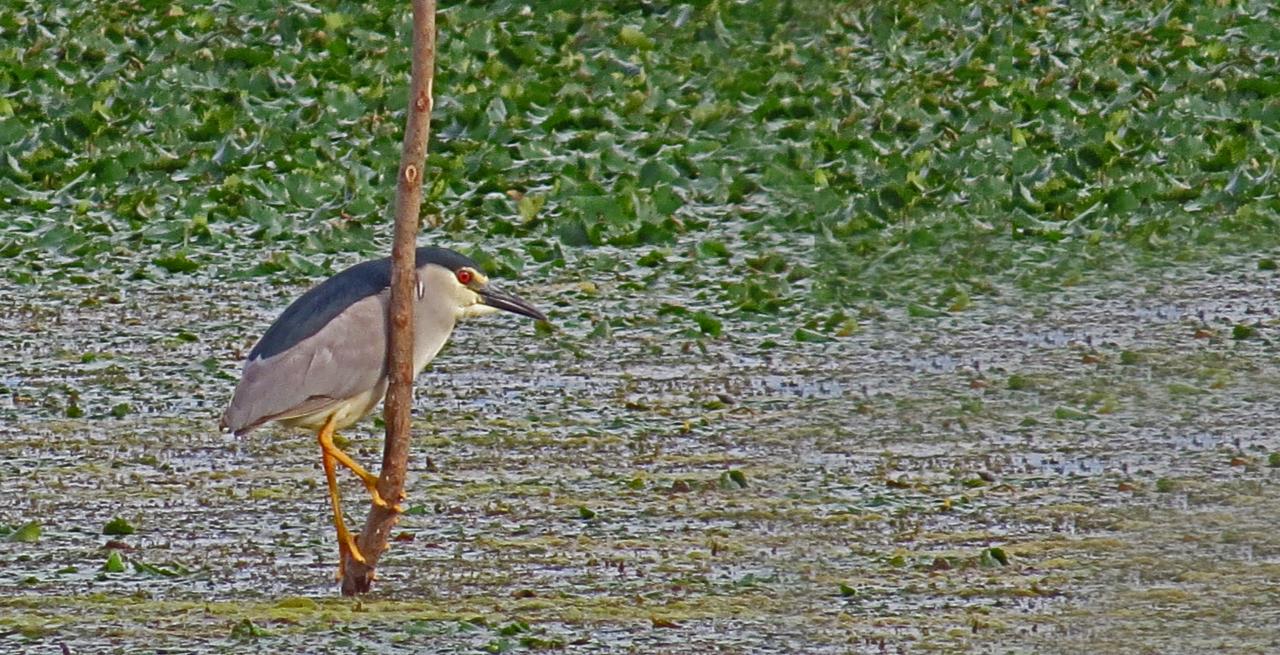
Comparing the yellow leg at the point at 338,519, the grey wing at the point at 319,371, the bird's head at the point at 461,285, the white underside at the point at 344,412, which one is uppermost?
the bird's head at the point at 461,285

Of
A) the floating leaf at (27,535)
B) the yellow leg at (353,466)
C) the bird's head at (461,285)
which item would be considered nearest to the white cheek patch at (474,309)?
the bird's head at (461,285)

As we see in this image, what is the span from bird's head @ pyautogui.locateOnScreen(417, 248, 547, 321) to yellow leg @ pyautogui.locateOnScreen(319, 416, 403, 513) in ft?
1.46

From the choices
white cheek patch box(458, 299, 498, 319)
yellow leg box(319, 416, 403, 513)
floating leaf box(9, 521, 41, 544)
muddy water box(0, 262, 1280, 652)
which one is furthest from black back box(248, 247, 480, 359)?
floating leaf box(9, 521, 41, 544)

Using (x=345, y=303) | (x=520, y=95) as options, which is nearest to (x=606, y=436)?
(x=345, y=303)

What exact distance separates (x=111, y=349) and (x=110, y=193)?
6.85 ft

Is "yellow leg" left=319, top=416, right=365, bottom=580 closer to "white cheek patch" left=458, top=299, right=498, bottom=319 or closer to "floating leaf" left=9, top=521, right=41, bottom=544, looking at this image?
"white cheek patch" left=458, top=299, right=498, bottom=319

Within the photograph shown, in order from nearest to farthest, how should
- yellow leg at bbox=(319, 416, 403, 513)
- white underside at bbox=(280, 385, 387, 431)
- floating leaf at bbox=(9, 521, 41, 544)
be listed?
yellow leg at bbox=(319, 416, 403, 513)
white underside at bbox=(280, 385, 387, 431)
floating leaf at bbox=(9, 521, 41, 544)

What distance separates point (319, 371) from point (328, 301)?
0.19 meters

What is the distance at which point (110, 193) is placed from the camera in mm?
10055

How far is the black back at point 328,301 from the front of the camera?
19.6ft

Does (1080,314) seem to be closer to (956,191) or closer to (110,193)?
(956,191)

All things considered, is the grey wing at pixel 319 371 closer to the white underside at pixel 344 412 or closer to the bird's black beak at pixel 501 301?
the white underside at pixel 344 412

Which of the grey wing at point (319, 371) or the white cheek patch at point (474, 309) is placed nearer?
the grey wing at point (319, 371)

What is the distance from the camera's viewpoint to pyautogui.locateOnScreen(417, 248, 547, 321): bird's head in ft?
20.1
